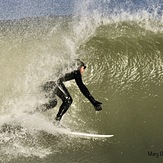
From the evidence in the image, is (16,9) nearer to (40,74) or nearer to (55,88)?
(40,74)

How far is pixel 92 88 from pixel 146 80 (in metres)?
1.13

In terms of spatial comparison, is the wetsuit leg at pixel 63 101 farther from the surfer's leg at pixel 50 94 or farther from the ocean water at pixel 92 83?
the ocean water at pixel 92 83

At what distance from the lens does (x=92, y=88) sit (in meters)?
7.60

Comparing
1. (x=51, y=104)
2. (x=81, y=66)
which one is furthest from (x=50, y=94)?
(x=81, y=66)

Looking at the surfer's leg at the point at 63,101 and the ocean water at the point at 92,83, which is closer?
the ocean water at the point at 92,83

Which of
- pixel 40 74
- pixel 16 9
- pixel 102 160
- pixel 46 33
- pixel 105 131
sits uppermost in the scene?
pixel 16 9

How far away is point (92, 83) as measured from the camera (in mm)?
7730

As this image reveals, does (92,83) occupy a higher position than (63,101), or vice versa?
(92,83)

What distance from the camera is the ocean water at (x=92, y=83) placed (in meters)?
5.64

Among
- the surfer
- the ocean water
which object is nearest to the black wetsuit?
the surfer

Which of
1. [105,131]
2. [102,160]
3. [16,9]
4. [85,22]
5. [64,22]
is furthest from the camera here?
[16,9]

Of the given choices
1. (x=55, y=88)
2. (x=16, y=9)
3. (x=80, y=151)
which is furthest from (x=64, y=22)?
(x=80, y=151)

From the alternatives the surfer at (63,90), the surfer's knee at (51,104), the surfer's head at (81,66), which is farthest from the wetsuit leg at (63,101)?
the surfer's head at (81,66)

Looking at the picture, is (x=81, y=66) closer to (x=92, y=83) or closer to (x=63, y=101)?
(x=63, y=101)
